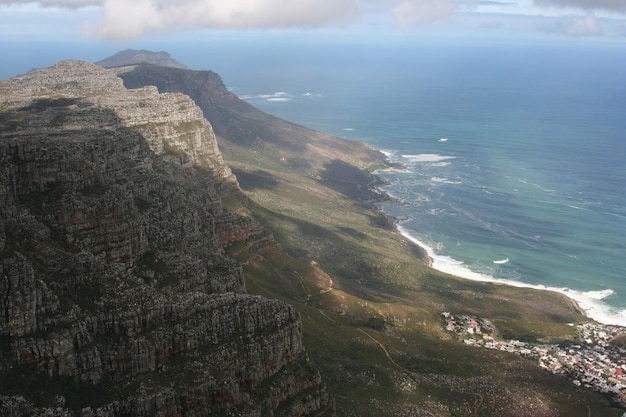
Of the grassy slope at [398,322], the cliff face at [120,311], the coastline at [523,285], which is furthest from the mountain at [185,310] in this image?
the coastline at [523,285]

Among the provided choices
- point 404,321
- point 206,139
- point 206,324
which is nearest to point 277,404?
point 206,324

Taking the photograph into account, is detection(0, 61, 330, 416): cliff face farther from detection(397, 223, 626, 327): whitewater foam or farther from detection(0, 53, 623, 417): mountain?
Result: detection(397, 223, 626, 327): whitewater foam

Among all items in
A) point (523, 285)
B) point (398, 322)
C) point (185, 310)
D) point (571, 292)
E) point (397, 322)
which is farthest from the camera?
point (523, 285)

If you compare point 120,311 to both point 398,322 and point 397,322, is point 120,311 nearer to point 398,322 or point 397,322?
point 397,322

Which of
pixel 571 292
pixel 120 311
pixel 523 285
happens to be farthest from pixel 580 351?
pixel 120 311

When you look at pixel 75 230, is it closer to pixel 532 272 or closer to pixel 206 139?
pixel 206 139
